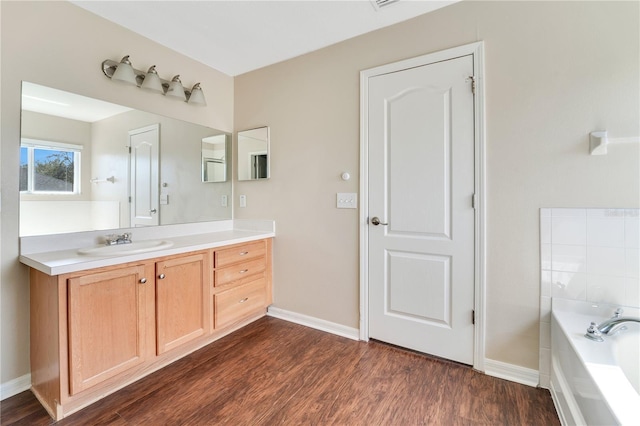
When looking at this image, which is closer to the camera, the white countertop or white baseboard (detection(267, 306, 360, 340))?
the white countertop

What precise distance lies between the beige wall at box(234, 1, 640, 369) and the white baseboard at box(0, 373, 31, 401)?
189 centimetres

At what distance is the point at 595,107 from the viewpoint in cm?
152

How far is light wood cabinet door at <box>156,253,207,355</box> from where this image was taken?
181 centimetres

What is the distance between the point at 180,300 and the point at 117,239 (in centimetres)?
63

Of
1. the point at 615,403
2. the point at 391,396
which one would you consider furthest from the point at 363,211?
the point at 615,403

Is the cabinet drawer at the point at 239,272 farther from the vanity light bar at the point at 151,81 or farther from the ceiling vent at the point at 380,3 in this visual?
the ceiling vent at the point at 380,3

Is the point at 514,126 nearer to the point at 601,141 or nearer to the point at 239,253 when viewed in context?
the point at 601,141

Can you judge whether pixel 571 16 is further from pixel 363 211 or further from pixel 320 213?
pixel 320 213

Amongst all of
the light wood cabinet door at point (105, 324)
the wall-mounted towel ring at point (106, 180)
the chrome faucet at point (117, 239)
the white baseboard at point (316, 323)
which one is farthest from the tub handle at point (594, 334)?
the wall-mounted towel ring at point (106, 180)

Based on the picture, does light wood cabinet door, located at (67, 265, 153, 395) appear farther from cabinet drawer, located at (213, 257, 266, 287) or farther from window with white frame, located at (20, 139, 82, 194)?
window with white frame, located at (20, 139, 82, 194)

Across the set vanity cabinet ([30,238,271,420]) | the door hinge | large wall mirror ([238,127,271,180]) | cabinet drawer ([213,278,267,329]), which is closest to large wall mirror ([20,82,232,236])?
large wall mirror ([238,127,271,180])

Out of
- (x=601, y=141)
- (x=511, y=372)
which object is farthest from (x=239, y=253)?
(x=601, y=141)

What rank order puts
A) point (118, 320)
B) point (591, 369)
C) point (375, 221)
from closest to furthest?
point (591, 369) < point (118, 320) < point (375, 221)

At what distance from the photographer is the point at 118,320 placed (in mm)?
1603
